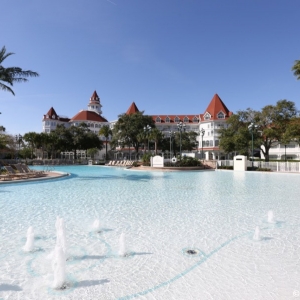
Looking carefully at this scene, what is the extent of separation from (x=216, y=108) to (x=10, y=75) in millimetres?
58761

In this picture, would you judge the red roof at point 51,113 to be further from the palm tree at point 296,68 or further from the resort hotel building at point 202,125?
the palm tree at point 296,68

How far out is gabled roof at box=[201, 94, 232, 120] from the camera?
69.9 metres

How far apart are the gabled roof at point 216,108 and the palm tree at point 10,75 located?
183 ft

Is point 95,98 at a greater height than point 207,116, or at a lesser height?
greater

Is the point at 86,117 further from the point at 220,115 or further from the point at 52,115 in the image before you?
the point at 220,115

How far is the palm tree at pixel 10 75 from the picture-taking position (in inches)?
840

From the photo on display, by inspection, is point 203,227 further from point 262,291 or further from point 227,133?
point 227,133

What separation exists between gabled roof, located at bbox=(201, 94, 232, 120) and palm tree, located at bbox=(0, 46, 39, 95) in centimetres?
5590

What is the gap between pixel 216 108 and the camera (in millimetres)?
70688

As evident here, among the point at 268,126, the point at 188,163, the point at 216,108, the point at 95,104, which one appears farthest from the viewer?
the point at 95,104

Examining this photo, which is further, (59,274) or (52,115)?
(52,115)

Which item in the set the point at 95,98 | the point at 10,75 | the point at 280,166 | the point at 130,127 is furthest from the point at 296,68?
the point at 95,98

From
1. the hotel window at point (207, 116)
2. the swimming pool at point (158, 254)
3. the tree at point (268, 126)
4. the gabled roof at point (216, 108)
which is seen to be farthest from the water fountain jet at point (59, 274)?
the hotel window at point (207, 116)

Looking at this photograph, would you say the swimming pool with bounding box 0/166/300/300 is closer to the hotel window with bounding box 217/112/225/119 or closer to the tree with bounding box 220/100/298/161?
the tree with bounding box 220/100/298/161
